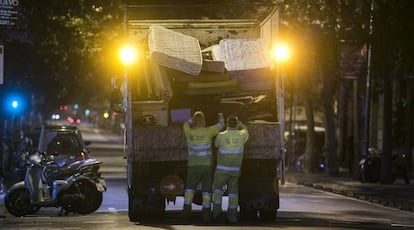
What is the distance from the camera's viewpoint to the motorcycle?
2016cm

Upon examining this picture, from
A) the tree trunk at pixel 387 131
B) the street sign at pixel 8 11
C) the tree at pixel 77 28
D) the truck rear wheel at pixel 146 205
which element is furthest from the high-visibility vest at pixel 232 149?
the tree trunk at pixel 387 131

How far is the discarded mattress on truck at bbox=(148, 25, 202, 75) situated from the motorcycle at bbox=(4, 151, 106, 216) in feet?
12.2

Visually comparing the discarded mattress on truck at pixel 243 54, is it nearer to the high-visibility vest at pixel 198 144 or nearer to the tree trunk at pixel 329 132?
the high-visibility vest at pixel 198 144

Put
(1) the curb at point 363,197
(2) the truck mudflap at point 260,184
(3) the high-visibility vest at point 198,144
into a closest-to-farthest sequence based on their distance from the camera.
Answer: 1. (3) the high-visibility vest at point 198,144
2. (2) the truck mudflap at point 260,184
3. (1) the curb at point 363,197

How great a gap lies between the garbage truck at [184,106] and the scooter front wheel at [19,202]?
3.08 meters

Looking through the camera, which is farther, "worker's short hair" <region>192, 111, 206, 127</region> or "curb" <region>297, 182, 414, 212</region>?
"curb" <region>297, 182, 414, 212</region>

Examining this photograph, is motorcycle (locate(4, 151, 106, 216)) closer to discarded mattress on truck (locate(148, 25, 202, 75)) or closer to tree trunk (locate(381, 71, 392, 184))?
discarded mattress on truck (locate(148, 25, 202, 75))

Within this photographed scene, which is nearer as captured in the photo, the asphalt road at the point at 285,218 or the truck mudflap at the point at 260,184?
the asphalt road at the point at 285,218

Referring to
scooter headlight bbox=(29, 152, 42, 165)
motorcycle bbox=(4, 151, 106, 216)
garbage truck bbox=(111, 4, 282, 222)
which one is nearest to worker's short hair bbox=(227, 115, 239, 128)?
garbage truck bbox=(111, 4, 282, 222)

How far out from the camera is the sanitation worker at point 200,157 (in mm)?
17156

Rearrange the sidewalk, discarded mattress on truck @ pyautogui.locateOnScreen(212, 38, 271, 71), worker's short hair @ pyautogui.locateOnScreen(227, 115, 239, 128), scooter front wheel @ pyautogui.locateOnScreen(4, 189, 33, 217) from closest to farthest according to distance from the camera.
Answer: worker's short hair @ pyautogui.locateOnScreen(227, 115, 239, 128), discarded mattress on truck @ pyautogui.locateOnScreen(212, 38, 271, 71), scooter front wheel @ pyautogui.locateOnScreen(4, 189, 33, 217), the sidewalk

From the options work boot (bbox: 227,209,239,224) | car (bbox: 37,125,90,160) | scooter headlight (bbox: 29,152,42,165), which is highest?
scooter headlight (bbox: 29,152,42,165)

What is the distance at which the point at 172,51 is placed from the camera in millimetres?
17719

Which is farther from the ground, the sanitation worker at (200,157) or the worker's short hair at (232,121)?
the worker's short hair at (232,121)
